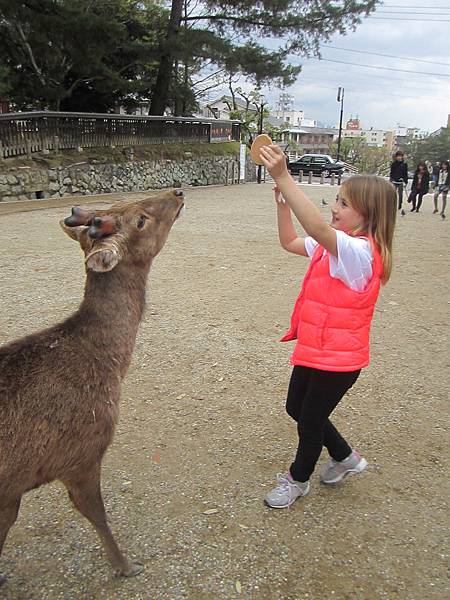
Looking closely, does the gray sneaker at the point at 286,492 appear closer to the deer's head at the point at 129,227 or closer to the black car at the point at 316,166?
the deer's head at the point at 129,227

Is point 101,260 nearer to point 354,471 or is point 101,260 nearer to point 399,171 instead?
point 354,471

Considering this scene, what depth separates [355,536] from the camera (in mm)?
2367

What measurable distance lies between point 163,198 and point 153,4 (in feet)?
74.2

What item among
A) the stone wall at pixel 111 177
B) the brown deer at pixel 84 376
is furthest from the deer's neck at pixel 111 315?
the stone wall at pixel 111 177

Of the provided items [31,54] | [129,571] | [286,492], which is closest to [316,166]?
[31,54]

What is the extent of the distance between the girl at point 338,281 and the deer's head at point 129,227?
57 centimetres

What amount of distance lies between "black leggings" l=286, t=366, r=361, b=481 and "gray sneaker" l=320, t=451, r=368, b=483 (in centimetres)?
23

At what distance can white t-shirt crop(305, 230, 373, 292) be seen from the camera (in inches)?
79.3

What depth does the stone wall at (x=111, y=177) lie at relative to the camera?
42.3 feet

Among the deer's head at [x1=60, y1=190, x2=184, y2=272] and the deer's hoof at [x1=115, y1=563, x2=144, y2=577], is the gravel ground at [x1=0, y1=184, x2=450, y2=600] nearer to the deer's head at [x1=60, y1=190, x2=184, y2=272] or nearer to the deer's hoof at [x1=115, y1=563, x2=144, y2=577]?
the deer's hoof at [x1=115, y1=563, x2=144, y2=577]

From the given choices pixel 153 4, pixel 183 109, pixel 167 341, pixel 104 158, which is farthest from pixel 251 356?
pixel 153 4

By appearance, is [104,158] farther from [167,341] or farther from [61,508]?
[61,508]

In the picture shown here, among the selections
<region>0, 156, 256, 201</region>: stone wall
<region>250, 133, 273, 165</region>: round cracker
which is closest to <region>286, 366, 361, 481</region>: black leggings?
<region>250, 133, 273, 165</region>: round cracker

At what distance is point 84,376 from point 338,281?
111 centimetres
